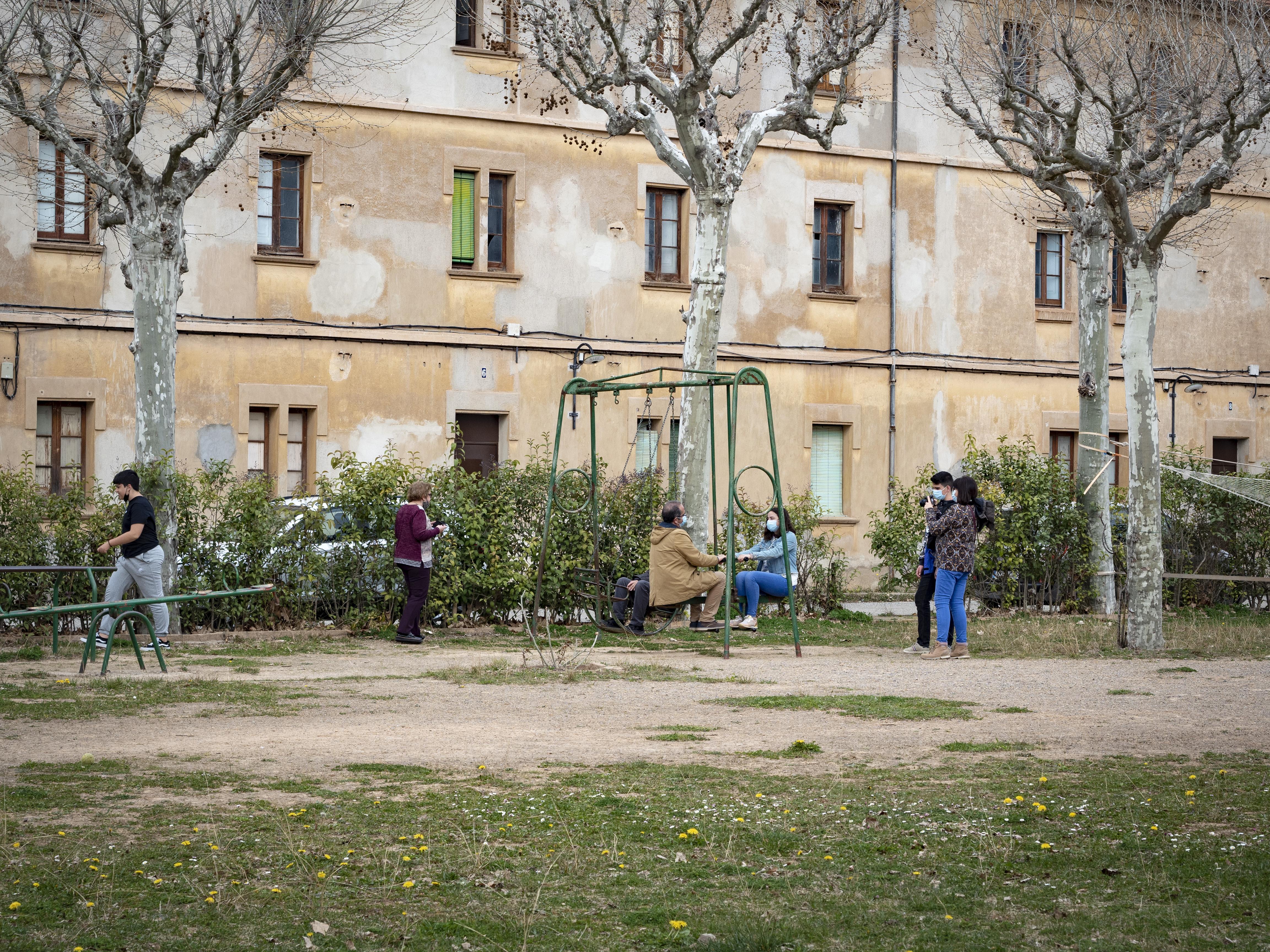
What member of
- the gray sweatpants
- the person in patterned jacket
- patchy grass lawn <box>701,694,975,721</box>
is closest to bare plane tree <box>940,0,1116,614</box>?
the person in patterned jacket

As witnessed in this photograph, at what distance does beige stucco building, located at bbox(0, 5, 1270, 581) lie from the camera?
71.7ft

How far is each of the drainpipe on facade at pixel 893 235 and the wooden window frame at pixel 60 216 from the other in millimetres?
13305

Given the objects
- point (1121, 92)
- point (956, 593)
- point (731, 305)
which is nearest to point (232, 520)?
point (956, 593)

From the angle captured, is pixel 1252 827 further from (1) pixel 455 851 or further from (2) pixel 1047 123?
(2) pixel 1047 123

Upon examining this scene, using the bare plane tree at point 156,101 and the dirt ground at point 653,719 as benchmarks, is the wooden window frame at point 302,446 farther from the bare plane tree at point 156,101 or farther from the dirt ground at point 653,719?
the dirt ground at point 653,719

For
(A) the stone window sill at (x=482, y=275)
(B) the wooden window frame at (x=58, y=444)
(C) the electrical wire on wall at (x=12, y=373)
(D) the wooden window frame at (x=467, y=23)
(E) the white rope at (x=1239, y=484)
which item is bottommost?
(E) the white rope at (x=1239, y=484)

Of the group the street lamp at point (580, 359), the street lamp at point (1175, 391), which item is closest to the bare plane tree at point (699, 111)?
the street lamp at point (580, 359)

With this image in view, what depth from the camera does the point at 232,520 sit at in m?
15.6

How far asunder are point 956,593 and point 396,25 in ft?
42.9

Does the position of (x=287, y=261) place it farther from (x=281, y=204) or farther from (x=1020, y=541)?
(x=1020, y=541)

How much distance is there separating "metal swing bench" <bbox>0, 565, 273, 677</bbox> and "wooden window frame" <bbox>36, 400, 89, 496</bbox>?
23.3 feet

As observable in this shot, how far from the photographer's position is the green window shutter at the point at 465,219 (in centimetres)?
2434

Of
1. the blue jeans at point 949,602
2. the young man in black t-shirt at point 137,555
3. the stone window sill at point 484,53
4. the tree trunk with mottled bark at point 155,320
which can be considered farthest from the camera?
the stone window sill at point 484,53

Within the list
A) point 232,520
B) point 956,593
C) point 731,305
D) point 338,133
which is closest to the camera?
point 956,593
